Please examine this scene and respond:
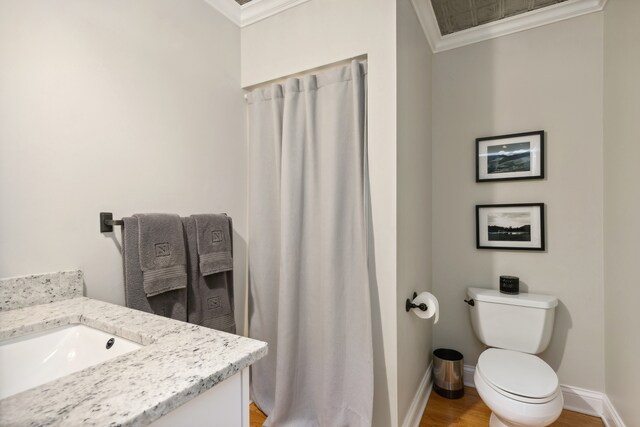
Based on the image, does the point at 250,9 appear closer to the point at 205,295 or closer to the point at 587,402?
the point at 205,295

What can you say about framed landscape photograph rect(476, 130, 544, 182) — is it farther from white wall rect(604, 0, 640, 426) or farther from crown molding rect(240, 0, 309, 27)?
crown molding rect(240, 0, 309, 27)

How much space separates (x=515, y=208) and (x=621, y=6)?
3.80 feet

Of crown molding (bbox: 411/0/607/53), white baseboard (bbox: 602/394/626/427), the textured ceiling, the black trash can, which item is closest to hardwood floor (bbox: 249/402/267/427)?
the black trash can

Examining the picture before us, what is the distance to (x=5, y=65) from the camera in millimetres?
1044

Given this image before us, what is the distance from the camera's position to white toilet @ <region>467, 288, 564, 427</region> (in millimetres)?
1369

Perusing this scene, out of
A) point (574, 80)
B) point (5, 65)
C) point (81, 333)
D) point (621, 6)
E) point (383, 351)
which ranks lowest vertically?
point (383, 351)

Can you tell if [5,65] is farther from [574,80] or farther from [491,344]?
[574,80]

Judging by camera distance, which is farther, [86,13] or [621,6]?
[621,6]

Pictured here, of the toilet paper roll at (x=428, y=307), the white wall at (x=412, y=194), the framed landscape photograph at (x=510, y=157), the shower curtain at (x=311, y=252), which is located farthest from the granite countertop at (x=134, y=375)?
the framed landscape photograph at (x=510, y=157)

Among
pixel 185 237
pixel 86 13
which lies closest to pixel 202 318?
pixel 185 237

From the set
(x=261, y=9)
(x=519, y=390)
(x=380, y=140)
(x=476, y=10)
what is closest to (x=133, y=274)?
(x=380, y=140)

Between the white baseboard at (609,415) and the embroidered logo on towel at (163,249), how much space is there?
2409 millimetres

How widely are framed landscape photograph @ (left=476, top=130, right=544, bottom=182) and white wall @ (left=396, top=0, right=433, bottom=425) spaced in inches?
14.0

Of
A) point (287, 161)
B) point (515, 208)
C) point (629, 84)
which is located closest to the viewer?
point (629, 84)
